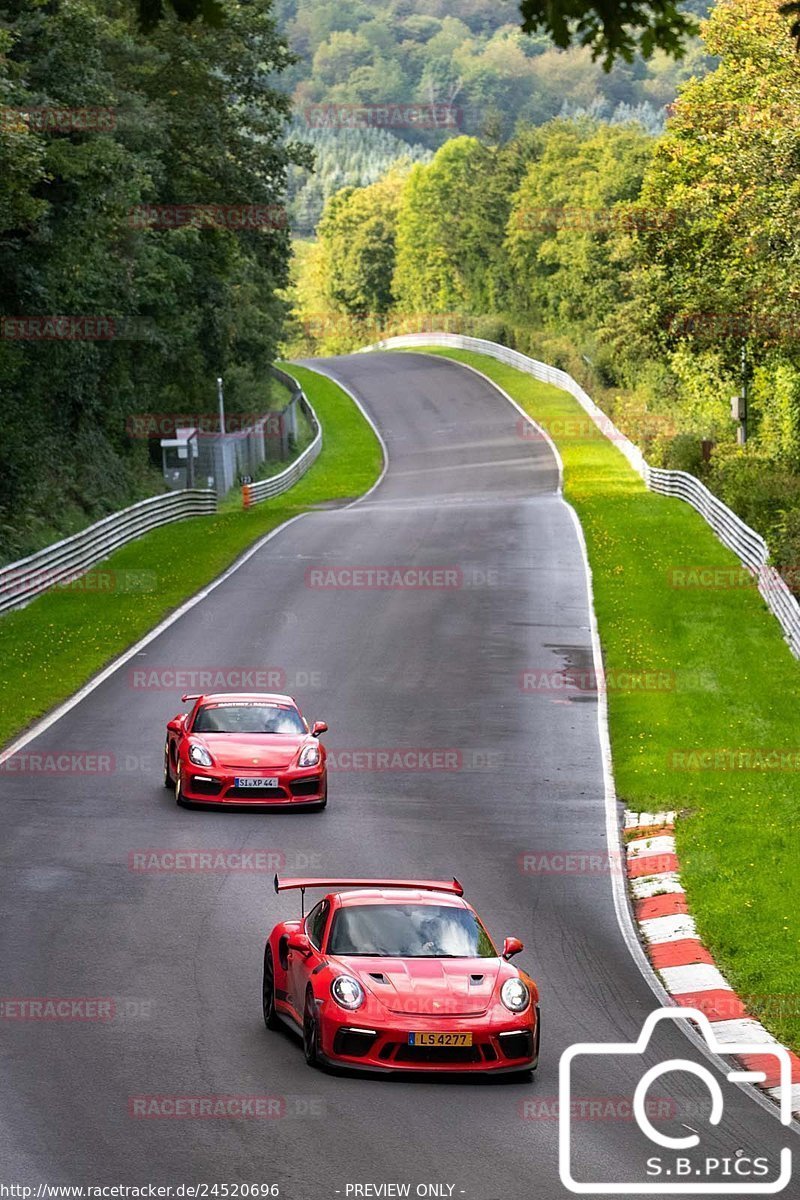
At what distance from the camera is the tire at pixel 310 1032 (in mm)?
11633

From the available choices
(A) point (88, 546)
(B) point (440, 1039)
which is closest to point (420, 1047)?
(B) point (440, 1039)

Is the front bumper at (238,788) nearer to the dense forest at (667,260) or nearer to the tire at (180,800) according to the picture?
the tire at (180,800)

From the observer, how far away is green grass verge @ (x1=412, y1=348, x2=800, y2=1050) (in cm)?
1584

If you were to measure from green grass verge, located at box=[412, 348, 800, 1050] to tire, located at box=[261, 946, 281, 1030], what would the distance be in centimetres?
392

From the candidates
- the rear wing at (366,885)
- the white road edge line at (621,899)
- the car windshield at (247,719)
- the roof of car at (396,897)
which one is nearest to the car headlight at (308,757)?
the car windshield at (247,719)

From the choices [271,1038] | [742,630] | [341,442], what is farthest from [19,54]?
[341,442]

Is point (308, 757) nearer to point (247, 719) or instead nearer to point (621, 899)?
point (247, 719)

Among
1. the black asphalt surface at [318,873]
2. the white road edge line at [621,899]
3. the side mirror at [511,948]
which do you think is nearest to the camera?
the black asphalt surface at [318,873]

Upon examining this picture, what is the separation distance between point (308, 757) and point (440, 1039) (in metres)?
9.57

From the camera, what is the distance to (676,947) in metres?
15.8

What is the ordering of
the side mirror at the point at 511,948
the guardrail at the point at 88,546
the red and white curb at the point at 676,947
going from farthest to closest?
the guardrail at the point at 88,546 → the red and white curb at the point at 676,947 → the side mirror at the point at 511,948

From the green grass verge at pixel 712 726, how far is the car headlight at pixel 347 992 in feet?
11.6

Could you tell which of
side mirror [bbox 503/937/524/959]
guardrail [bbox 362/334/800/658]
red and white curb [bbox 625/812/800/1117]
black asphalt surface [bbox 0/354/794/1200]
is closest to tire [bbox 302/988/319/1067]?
black asphalt surface [bbox 0/354/794/1200]

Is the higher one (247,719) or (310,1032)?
(310,1032)
